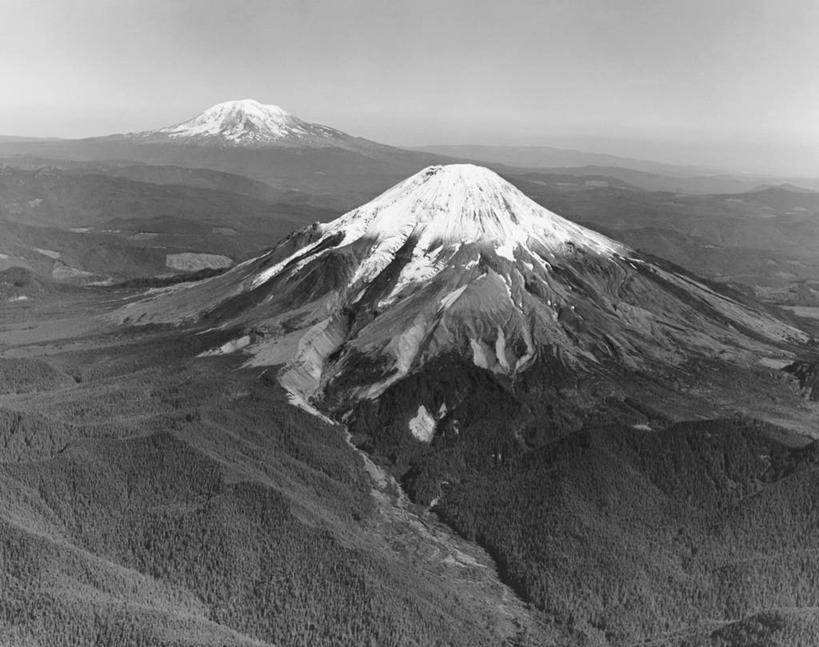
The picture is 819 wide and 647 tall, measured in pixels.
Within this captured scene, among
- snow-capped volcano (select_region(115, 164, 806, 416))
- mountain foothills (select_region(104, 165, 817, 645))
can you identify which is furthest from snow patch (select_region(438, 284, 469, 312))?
mountain foothills (select_region(104, 165, 817, 645))

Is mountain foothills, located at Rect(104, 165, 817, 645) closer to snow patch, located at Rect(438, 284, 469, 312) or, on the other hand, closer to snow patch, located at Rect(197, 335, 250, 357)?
snow patch, located at Rect(197, 335, 250, 357)

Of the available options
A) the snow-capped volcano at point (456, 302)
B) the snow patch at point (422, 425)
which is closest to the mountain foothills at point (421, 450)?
the snow patch at point (422, 425)

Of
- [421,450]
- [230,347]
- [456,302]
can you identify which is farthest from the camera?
[230,347]

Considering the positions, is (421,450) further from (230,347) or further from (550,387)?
(230,347)

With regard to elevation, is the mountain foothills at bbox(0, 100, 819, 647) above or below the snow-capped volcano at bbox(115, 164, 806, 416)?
below

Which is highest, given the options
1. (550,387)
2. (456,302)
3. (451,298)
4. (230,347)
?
(451,298)

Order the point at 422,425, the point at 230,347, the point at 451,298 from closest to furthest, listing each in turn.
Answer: the point at 422,425 → the point at 230,347 → the point at 451,298

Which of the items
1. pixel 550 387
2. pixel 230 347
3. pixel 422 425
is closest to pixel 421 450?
pixel 422 425
